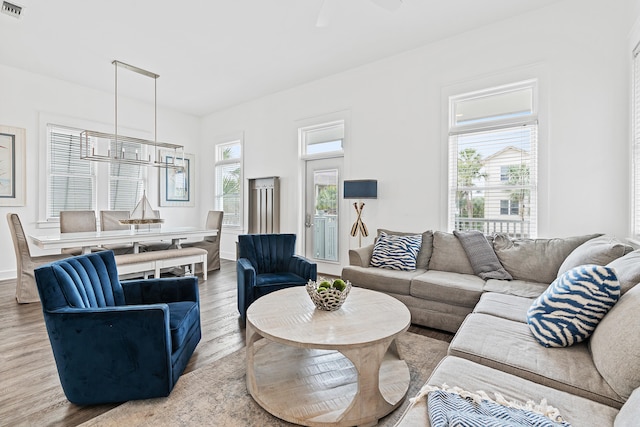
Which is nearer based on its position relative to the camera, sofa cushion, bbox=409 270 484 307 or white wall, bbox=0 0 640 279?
sofa cushion, bbox=409 270 484 307

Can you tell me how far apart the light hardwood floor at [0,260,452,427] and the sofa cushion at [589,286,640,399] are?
1421 mm

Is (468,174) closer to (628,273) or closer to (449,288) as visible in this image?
(449,288)

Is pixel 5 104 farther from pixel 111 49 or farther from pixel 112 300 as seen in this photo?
pixel 112 300

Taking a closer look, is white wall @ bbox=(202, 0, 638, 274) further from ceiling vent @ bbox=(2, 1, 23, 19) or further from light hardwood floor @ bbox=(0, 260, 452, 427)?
ceiling vent @ bbox=(2, 1, 23, 19)

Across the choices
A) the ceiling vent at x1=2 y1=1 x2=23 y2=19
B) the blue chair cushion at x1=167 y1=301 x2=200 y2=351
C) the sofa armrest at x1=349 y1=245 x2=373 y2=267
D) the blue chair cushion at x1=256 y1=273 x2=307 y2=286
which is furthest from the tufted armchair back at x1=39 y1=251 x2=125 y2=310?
the ceiling vent at x1=2 y1=1 x2=23 y2=19

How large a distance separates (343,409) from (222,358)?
106 cm

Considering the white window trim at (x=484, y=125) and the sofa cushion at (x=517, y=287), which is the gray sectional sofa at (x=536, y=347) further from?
the white window trim at (x=484, y=125)

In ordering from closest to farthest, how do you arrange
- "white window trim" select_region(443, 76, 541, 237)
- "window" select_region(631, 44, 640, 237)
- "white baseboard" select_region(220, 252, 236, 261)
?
"window" select_region(631, 44, 640, 237) → "white window trim" select_region(443, 76, 541, 237) → "white baseboard" select_region(220, 252, 236, 261)

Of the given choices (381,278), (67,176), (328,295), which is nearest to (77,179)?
(67,176)

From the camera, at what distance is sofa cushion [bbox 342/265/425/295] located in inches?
118

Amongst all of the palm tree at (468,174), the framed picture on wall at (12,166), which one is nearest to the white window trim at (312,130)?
the palm tree at (468,174)

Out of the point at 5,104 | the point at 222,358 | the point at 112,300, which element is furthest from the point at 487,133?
the point at 5,104

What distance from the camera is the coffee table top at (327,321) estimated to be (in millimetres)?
1584

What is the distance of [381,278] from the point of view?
312 cm
